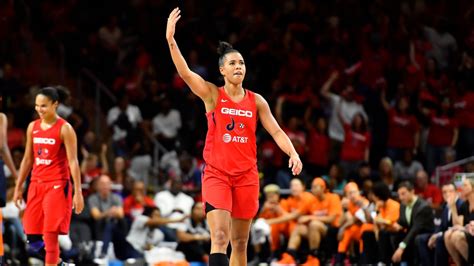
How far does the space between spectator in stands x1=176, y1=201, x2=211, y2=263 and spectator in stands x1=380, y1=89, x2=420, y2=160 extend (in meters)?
4.68

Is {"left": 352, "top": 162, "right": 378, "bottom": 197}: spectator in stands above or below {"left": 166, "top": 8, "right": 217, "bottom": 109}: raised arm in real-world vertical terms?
below

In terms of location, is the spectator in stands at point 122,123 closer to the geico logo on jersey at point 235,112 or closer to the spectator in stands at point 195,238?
the spectator in stands at point 195,238

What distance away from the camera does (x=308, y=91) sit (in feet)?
65.4

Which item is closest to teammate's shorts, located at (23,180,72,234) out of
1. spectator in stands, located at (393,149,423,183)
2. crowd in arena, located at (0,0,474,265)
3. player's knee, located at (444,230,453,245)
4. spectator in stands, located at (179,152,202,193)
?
crowd in arena, located at (0,0,474,265)

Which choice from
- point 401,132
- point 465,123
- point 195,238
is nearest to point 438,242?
point 195,238

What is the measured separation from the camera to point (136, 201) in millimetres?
16609

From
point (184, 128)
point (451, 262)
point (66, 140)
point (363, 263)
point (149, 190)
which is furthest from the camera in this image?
point (184, 128)

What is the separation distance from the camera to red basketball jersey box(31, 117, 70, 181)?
11.3 metres

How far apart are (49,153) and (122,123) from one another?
7939 millimetres

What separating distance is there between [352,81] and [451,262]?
22.9 feet

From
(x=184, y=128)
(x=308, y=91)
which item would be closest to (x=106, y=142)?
(x=184, y=128)

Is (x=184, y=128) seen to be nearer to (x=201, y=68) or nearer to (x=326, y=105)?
(x=201, y=68)

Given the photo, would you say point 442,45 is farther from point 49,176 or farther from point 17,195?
point 17,195

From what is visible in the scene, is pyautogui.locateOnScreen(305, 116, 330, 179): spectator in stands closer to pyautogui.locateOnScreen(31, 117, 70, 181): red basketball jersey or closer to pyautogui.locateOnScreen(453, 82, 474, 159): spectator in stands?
pyautogui.locateOnScreen(453, 82, 474, 159): spectator in stands
